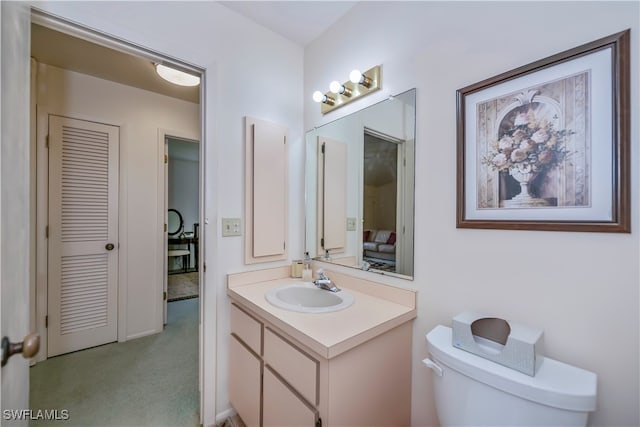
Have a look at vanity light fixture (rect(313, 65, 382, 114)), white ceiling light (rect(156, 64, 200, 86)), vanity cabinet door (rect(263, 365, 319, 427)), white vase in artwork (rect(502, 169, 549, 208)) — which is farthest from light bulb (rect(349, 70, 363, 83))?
vanity cabinet door (rect(263, 365, 319, 427))

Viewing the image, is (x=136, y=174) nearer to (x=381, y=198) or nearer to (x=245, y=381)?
(x=245, y=381)

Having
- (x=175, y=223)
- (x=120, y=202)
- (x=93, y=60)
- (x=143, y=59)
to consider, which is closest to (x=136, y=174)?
(x=120, y=202)

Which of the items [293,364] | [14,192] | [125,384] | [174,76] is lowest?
[125,384]

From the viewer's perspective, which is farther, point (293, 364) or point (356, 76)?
point (356, 76)

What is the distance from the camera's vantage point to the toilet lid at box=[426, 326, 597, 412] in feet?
2.26

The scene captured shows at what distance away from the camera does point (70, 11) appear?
3.73 ft

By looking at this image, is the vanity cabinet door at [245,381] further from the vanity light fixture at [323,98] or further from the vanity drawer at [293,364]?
the vanity light fixture at [323,98]

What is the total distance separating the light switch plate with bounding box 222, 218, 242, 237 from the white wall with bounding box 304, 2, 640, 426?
997 mm

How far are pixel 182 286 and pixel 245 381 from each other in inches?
134

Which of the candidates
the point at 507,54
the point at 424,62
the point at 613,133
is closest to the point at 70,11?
the point at 424,62

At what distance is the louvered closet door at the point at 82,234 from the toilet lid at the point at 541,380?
2.78 m

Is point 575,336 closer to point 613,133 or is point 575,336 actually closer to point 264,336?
point 613,133

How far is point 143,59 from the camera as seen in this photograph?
6.38 feet

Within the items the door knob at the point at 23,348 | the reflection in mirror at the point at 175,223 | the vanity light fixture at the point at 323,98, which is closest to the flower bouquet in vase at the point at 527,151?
the vanity light fixture at the point at 323,98
